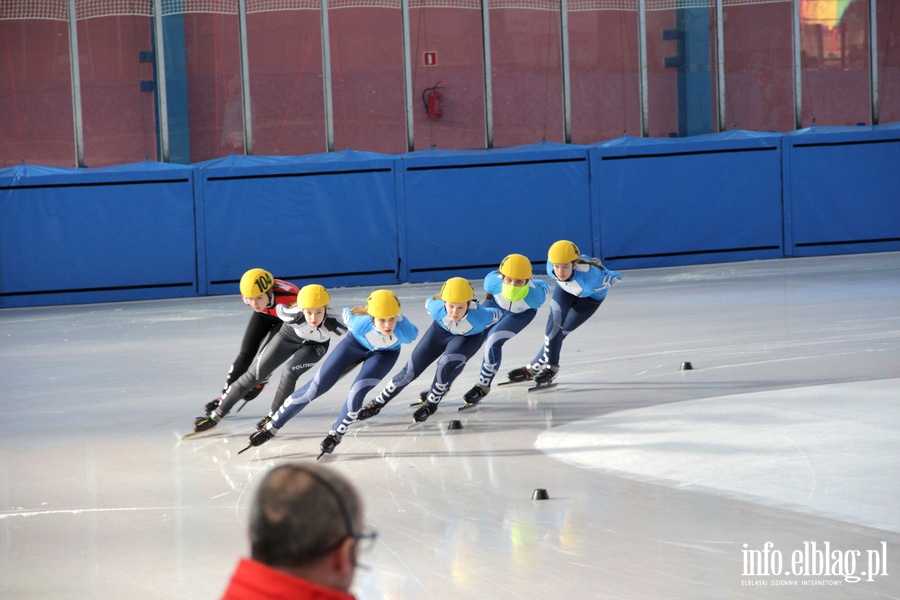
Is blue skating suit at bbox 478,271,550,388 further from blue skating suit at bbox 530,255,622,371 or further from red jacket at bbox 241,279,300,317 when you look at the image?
red jacket at bbox 241,279,300,317

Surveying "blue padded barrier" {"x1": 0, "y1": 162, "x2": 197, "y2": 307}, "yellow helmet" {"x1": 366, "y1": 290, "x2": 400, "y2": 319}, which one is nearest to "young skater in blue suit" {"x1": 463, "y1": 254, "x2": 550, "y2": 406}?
"yellow helmet" {"x1": 366, "y1": 290, "x2": 400, "y2": 319}

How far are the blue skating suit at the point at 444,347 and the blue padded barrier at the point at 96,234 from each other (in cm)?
857

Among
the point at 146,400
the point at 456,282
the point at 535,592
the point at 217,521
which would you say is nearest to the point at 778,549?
the point at 535,592

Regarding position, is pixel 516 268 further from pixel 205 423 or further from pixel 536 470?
pixel 205 423

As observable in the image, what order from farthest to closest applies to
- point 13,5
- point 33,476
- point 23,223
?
point 13,5, point 23,223, point 33,476

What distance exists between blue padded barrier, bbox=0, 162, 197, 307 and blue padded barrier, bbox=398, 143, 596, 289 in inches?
124

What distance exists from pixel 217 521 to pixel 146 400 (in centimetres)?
342

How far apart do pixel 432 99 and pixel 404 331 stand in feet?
43.3

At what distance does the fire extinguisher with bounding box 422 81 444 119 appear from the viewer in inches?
778

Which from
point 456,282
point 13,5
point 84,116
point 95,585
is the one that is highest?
point 13,5

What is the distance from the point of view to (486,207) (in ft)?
54.4

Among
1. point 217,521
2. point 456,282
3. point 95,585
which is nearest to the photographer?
point 95,585

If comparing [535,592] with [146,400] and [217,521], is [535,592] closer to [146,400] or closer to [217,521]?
[217,521]

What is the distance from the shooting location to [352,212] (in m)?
16.2
